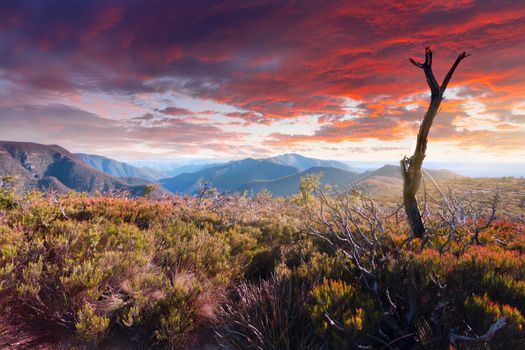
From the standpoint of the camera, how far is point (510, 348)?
275 centimetres

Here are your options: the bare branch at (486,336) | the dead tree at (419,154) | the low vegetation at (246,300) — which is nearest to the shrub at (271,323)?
the low vegetation at (246,300)

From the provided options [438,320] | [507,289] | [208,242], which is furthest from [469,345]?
[208,242]

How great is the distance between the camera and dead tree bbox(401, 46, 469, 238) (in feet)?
21.5

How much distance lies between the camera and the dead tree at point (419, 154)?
6562 millimetres

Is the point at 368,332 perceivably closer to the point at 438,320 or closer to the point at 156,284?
the point at 438,320

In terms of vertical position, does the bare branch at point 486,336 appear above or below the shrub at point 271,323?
above

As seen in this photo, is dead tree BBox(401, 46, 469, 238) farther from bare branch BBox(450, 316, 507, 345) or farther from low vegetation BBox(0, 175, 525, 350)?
bare branch BBox(450, 316, 507, 345)

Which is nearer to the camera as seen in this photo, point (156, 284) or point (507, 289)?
point (507, 289)

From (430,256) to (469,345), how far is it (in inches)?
78.1

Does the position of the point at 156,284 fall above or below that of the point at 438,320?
below

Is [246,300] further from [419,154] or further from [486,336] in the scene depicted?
[419,154]

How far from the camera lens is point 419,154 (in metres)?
6.86

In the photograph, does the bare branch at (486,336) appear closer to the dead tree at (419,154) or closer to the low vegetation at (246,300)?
the low vegetation at (246,300)

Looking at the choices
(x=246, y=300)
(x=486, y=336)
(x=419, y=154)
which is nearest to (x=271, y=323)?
(x=246, y=300)
